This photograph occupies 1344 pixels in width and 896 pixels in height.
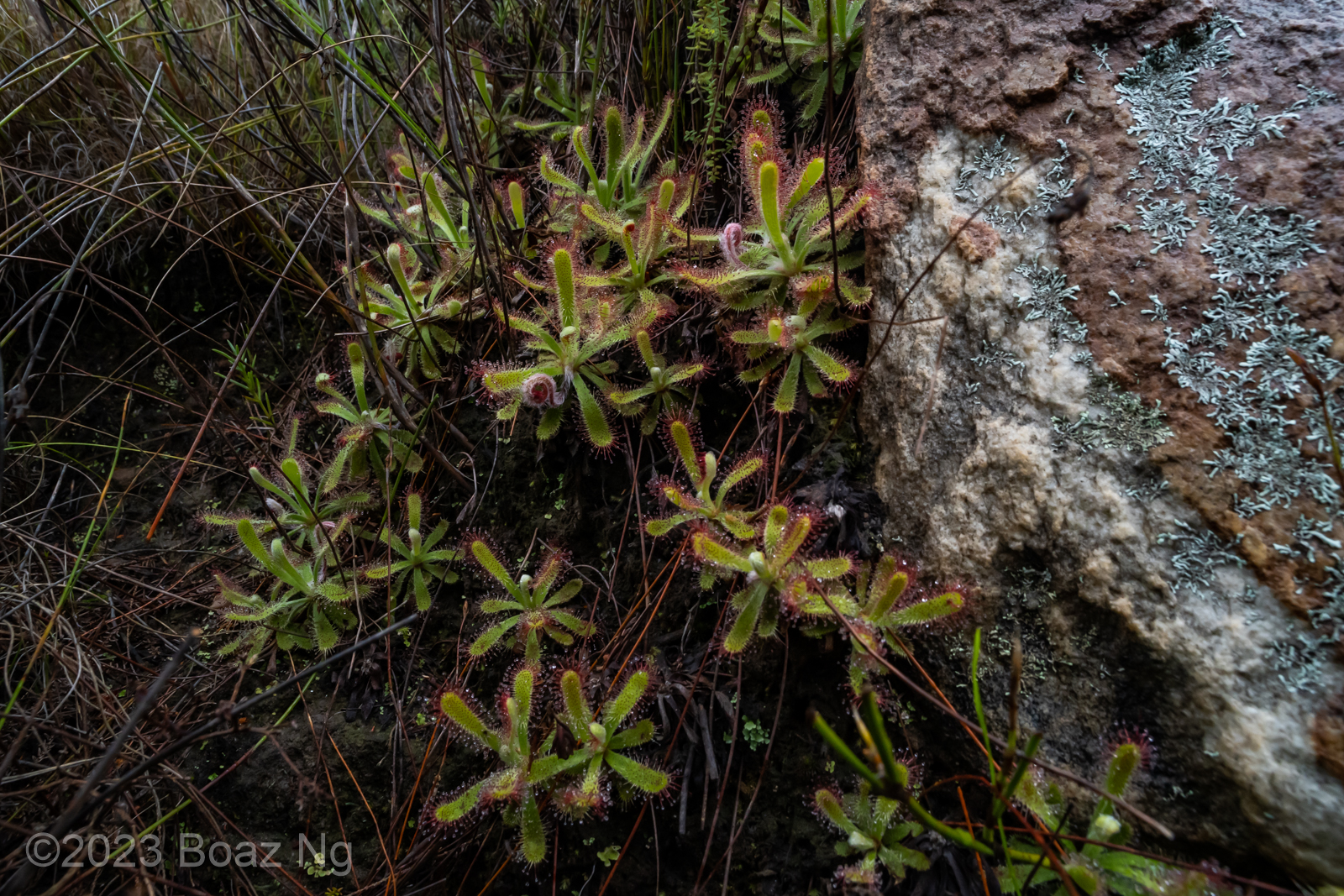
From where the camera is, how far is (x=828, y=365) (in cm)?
185

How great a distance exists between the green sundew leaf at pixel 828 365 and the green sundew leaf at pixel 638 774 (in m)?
1.13

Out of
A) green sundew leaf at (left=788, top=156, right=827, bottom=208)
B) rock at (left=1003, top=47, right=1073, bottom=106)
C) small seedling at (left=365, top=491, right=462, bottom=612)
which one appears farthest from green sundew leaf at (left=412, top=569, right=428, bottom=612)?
Answer: rock at (left=1003, top=47, right=1073, bottom=106)

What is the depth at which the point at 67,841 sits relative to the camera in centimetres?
176

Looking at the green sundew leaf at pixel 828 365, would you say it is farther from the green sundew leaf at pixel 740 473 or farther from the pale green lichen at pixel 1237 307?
the pale green lichen at pixel 1237 307

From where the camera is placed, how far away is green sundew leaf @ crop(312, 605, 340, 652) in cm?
206

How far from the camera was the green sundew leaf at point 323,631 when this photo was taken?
6.77 ft

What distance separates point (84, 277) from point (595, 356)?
2416 mm

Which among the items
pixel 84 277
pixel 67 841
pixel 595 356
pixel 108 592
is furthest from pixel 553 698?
pixel 84 277

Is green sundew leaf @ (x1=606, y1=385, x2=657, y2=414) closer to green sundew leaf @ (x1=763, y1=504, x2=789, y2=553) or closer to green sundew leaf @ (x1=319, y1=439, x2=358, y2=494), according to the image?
green sundew leaf @ (x1=763, y1=504, x2=789, y2=553)

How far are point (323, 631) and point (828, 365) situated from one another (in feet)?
5.83

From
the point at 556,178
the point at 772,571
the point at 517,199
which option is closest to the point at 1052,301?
the point at 772,571

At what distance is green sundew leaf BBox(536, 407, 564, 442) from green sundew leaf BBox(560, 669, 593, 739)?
76 cm

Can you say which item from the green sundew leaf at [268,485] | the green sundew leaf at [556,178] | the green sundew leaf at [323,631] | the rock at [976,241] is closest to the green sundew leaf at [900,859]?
the rock at [976,241]

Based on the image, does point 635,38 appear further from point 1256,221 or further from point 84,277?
point 84,277
